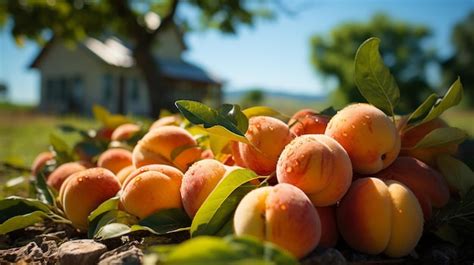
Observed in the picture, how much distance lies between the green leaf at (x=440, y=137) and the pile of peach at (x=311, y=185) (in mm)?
56

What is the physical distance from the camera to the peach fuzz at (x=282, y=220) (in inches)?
32.9

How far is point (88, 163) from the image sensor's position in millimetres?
1742

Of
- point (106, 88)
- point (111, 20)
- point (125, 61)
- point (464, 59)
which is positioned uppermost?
point (111, 20)

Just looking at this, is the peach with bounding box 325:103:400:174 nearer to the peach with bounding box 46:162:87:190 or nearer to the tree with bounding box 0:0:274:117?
the peach with bounding box 46:162:87:190

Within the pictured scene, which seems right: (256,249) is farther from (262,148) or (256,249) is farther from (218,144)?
(218,144)

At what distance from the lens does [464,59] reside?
35.7 m

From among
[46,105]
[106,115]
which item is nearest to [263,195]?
[106,115]

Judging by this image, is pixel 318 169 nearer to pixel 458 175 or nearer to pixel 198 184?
pixel 198 184

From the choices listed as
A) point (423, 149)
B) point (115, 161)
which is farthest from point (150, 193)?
point (423, 149)

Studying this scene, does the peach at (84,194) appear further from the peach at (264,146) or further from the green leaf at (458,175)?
the green leaf at (458,175)

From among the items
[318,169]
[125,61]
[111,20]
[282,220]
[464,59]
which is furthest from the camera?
[464,59]

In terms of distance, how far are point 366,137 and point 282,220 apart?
1.13 feet

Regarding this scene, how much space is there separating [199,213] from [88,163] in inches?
36.8

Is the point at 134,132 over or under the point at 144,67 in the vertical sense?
over
